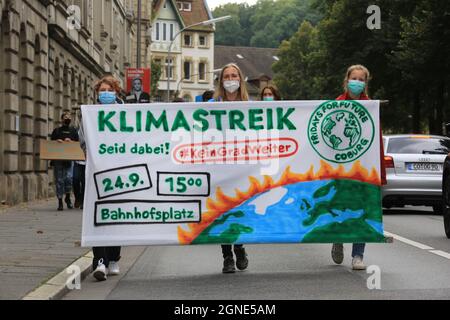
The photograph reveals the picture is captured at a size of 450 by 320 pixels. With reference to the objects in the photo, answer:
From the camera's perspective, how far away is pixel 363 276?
936 cm

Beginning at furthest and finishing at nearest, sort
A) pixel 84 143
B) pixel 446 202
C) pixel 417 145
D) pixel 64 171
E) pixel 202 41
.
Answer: pixel 202 41 < pixel 64 171 < pixel 417 145 < pixel 446 202 < pixel 84 143

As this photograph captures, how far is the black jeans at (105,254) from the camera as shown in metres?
9.41

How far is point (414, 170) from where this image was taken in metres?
20.2

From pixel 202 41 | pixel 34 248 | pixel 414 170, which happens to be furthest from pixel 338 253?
pixel 202 41

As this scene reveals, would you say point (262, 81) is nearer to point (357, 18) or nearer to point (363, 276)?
point (357, 18)

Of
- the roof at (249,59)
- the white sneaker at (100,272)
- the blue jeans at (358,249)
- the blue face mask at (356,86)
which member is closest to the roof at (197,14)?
the roof at (249,59)

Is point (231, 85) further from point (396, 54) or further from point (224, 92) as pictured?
point (396, 54)

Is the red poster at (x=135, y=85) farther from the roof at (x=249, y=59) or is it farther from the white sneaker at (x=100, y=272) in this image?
the roof at (x=249, y=59)

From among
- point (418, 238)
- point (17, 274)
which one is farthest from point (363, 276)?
point (418, 238)

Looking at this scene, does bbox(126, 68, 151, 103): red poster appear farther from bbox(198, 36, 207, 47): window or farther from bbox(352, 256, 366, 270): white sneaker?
bbox(198, 36, 207, 47): window

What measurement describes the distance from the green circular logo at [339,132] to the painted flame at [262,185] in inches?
4.0

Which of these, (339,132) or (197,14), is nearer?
(339,132)

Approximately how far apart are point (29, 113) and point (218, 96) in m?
15.9

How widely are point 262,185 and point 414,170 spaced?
36.6 ft
